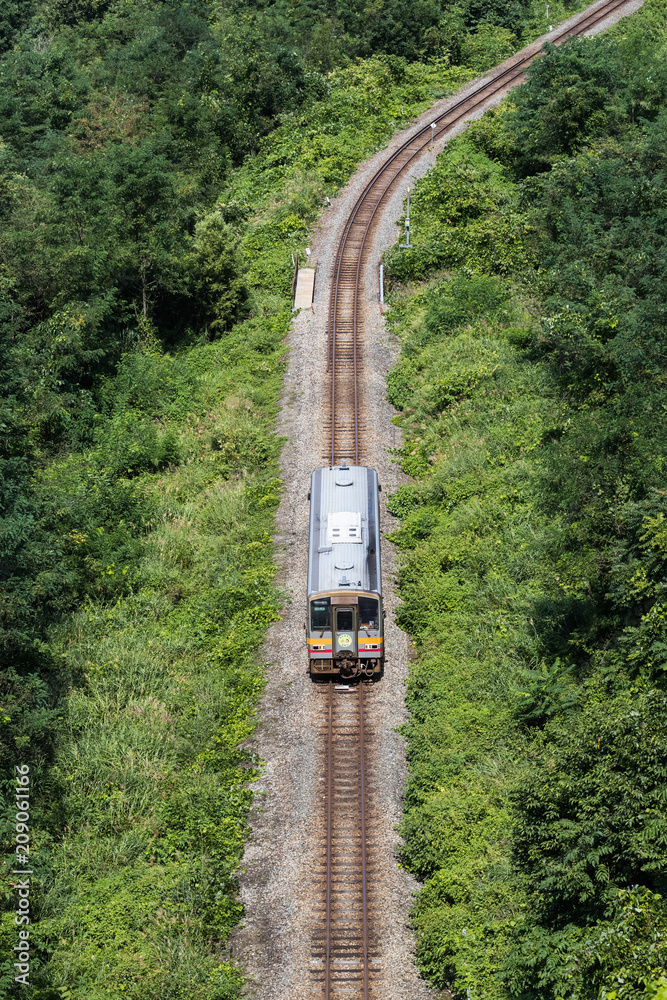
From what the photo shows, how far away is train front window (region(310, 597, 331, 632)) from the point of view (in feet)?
90.2

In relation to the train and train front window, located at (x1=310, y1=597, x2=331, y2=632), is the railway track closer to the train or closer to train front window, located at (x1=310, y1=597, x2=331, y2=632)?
the train

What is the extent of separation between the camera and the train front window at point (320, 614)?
27.5 metres

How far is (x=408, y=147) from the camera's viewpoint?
212 ft

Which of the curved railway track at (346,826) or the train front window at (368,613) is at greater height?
the train front window at (368,613)

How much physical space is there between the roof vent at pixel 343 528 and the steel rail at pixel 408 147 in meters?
8.51

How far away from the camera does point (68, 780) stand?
86.4ft

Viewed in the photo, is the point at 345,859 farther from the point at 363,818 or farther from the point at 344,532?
the point at 344,532

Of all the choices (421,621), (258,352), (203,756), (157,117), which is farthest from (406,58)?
(203,756)

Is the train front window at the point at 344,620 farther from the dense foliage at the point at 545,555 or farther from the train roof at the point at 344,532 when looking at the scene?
the dense foliage at the point at 545,555

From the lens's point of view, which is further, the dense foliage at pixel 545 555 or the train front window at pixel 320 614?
the train front window at pixel 320 614

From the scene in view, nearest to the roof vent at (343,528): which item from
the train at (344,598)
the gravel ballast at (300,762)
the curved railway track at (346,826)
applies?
the train at (344,598)

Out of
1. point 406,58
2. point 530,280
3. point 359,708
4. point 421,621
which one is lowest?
point 359,708

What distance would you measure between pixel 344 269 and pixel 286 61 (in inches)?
1059

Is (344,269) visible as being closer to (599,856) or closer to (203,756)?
(203,756)
